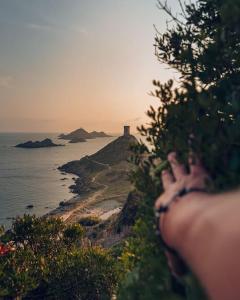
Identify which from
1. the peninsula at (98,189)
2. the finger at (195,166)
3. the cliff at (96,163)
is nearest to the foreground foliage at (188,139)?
the finger at (195,166)

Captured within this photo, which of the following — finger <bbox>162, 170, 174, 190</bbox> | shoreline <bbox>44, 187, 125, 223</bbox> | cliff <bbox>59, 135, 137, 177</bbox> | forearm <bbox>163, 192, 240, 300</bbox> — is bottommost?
shoreline <bbox>44, 187, 125, 223</bbox>

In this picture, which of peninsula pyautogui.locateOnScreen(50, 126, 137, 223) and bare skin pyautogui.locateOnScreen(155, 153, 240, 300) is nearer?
bare skin pyautogui.locateOnScreen(155, 153, 240, 300)

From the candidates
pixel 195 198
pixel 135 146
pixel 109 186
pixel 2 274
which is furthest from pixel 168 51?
pixel 109 186

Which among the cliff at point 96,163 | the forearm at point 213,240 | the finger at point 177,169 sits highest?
the finger at point 177,169

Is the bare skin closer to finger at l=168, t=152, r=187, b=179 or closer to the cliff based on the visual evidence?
finger at l=168, t=152, r=187, b=179

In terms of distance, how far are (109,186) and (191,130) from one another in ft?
433

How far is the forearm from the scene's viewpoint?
6.98 ft

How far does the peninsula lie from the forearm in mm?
49289

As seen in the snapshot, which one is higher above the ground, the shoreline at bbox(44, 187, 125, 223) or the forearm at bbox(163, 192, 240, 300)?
the forearm at bbox(163, 192, 240, 300)

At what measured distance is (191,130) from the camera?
4.70 meters

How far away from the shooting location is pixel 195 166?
371cm

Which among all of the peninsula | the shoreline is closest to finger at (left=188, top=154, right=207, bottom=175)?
the peninsula

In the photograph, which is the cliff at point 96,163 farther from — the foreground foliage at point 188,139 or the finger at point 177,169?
the finger at point 177,169

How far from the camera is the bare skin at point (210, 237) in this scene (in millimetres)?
2131
